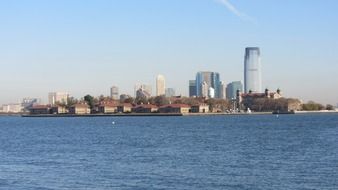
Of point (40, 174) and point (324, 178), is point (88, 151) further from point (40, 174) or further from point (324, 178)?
point (324, 178)

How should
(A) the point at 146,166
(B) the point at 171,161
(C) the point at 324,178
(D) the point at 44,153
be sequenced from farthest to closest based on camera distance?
1. (D) the point at 44,153
2. (B) the point at 171,161
3. (A) the point at 146,166
4. (C) the point at 324,178

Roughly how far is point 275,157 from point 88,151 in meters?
15.5

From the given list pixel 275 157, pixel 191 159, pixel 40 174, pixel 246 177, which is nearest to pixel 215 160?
pixel 191 159

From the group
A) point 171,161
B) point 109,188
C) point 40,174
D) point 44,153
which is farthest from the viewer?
point 44,153

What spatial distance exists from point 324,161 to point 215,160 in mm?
6718

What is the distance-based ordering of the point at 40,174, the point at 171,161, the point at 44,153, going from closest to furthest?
the point at 40,174
the point at 171,161
the point at 44,153

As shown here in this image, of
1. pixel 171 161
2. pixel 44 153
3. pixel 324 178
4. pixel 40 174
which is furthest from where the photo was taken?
pixel 44 153

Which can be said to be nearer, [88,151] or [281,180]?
[281,180]

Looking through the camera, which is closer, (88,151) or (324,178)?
(324,178)

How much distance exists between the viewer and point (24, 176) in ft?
112

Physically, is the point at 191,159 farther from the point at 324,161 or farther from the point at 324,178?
the point at 324,178

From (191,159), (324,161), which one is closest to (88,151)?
(191,159)

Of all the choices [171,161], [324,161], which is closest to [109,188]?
[171,161]

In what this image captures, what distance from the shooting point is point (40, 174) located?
3503cm
